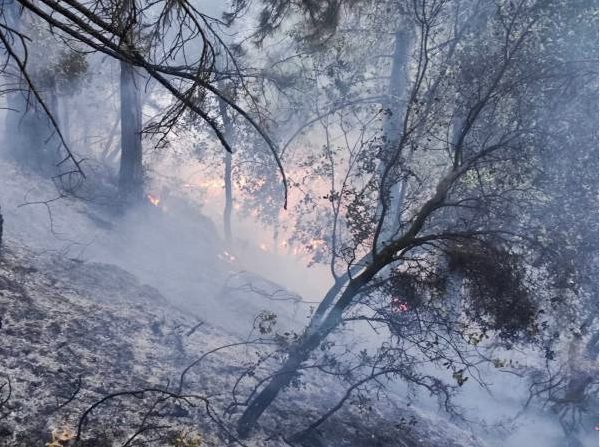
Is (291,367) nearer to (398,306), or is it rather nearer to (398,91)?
(398,306)

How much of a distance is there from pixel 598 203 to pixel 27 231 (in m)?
14.4

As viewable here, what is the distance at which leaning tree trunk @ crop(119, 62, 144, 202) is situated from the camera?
1518 cm

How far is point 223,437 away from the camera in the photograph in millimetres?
6496

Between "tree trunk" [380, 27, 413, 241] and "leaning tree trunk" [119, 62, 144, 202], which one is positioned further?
"leaning tree trunk" [119, 62, 144, 202]

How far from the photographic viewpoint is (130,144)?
614 inches

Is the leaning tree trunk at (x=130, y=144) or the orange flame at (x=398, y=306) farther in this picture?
the leaning tree trunk at (x=130, y=144)

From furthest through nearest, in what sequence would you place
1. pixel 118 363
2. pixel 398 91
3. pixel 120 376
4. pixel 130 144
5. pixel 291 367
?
1. pixel 398 91
2. pixel 130 144
3. pixel 118 363
4. pixel 291 367
5. pixel 120 376

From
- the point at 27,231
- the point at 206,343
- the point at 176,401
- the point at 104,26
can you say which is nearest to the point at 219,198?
the point at 27,231

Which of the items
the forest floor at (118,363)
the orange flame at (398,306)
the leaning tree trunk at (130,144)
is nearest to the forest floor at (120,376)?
the forest floor at (118,363)

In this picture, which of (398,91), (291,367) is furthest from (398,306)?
(398,91)

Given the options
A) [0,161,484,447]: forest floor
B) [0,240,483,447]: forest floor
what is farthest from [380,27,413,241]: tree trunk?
[0,240,483,447]: forest floor

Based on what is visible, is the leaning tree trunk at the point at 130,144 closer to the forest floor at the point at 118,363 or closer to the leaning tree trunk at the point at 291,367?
the forest floor at the point at 118,363

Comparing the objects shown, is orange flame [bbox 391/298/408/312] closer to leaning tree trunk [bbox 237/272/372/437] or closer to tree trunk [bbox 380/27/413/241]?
leaning tree trunk [bbox 237/272/372/437]

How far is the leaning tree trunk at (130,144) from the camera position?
15.2 metres
